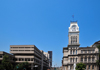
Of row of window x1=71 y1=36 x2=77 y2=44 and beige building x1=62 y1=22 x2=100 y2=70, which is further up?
row of window x1=71 y1=36 x2=77 y2=44

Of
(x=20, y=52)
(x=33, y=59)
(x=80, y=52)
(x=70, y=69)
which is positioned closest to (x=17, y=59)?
(x=20, y=52)

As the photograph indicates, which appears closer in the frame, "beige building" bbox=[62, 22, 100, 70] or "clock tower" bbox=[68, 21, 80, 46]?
"beige building" bbox=[62, 22, 100, 70]

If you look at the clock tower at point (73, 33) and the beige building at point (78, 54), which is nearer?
the beige building at point (78, 54)

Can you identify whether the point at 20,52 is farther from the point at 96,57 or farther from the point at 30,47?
the point at 96,57

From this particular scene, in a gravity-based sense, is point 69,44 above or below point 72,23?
below

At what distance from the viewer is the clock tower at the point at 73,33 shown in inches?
3386

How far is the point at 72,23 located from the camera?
89.4 m

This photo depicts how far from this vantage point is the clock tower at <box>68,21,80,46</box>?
86.0 m

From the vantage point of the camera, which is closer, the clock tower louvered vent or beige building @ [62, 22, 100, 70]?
beige building @ [62, 22, 100, 70]

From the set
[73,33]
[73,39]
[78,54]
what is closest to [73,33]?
[73,33]

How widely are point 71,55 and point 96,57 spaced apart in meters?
13.7

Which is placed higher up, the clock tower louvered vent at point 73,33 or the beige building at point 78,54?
the clock tower louvered vent at point 73,33

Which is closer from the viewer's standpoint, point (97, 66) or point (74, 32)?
point (97, 66)

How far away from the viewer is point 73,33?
3450 inches
